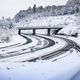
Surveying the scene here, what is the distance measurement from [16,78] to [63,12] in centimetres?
11322

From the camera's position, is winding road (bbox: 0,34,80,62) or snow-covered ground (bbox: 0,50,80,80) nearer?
snow-covered ground (bbox: 0,50,80,80)

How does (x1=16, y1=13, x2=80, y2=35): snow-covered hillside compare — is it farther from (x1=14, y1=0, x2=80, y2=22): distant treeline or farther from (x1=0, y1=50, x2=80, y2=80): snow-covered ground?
(x1=0, y1=50, x2=80, y2=80): snow-covered ground

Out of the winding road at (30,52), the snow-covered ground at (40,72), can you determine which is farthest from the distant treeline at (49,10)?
the snow-covered ground at (40,72)

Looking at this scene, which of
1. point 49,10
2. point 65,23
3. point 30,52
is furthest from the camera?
point 49,10

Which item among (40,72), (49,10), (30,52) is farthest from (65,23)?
(40,72)

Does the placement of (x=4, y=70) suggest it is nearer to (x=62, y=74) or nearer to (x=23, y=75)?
(x=23, y=75)

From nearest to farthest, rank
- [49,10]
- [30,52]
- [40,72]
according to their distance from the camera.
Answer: [40,72]
[30,52]
[49,10]


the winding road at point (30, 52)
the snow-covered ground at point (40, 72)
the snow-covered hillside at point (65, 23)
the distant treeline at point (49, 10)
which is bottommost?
the winding road at point (30, 52)

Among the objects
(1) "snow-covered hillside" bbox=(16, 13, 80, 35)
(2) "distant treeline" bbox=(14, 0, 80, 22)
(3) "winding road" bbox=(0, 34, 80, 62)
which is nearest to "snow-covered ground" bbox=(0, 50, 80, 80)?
(3) "winding road" bbox=(0, 34, 80, 62)

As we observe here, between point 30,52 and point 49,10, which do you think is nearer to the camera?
point 30,52

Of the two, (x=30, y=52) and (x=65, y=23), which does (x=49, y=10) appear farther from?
(x=30, y=52)

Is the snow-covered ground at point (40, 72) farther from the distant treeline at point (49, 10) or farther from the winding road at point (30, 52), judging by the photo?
the distant treeline at point (49, 10)

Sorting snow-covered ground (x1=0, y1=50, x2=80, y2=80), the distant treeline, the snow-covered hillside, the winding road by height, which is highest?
the distant treeline

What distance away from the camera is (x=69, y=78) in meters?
14.0
